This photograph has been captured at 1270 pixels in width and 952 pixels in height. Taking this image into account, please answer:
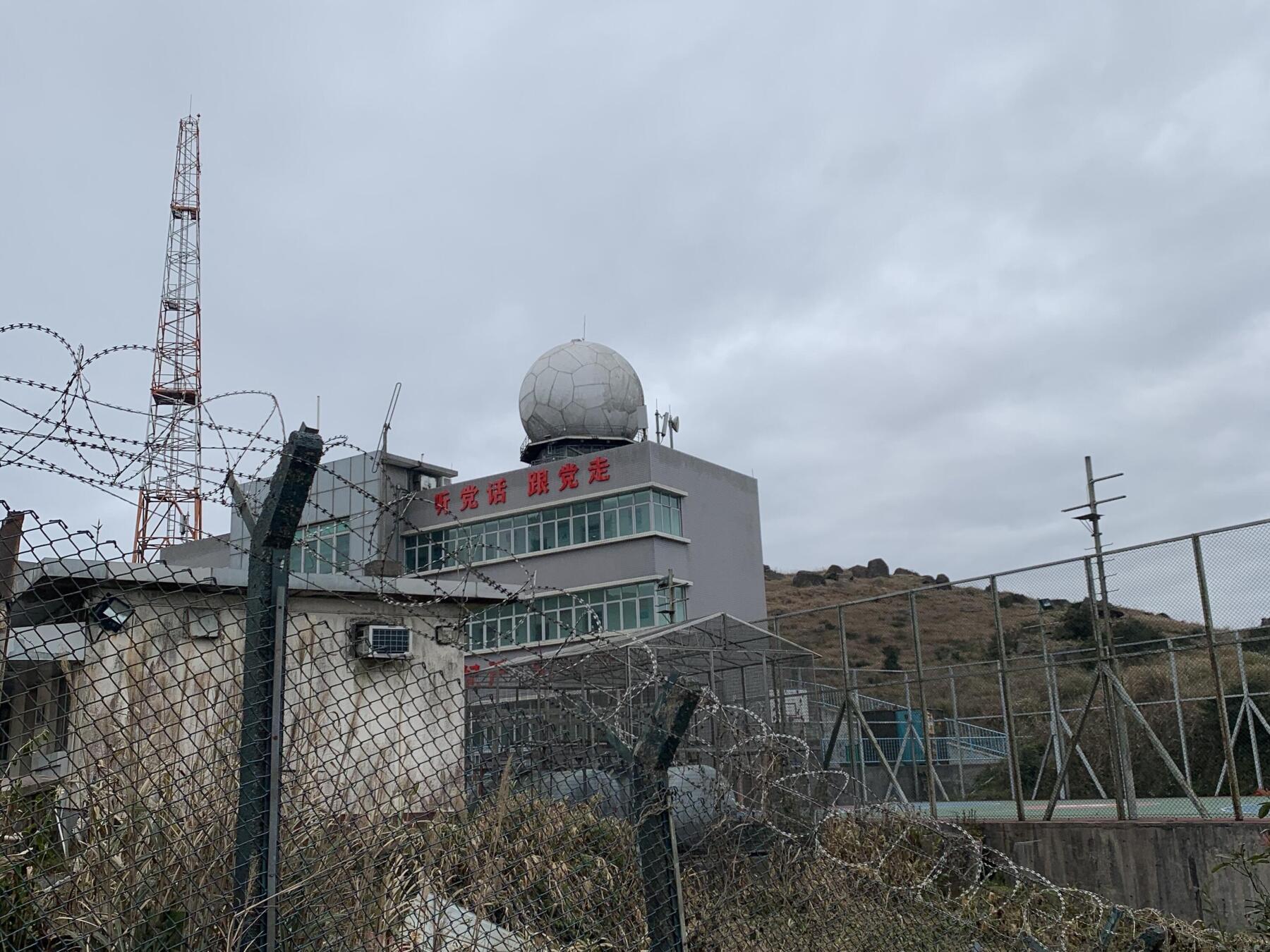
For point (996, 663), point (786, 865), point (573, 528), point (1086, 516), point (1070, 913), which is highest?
point (573, 528)

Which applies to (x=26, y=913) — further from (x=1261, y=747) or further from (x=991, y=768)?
(x=991, y=768)

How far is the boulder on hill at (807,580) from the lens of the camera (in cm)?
9024

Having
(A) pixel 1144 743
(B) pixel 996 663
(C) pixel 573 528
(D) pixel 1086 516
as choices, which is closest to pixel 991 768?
(A) pixel 1144 743

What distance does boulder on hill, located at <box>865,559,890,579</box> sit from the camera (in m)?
94.9

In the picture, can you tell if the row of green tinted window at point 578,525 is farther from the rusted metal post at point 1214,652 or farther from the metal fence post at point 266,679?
the metal fence post at point 266,679

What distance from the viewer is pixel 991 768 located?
91.9 feet

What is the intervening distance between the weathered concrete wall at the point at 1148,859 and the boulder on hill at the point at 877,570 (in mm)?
82981

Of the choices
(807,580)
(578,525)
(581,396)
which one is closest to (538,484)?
(578,525)

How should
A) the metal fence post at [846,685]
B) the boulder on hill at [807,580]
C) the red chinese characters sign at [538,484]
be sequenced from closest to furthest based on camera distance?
the metal fence post at [846,685] < the red chinese characters sign at [538,484] < the boulder on hill at [807,580]

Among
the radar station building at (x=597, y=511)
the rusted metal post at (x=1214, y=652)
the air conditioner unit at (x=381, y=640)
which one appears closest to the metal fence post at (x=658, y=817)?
the air conditioner unit at (x=381, y=640)

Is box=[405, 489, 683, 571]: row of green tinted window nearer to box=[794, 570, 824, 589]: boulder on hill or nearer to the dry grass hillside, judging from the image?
the dry grass hillside

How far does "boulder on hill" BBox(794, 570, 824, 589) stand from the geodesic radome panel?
1970 inches

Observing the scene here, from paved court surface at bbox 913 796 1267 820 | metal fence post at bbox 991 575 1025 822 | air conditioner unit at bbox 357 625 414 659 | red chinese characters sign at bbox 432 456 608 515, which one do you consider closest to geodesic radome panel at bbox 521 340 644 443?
red chinese characters sign at bbox 432 456 608 515

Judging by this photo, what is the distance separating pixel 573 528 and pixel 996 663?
27.1m
